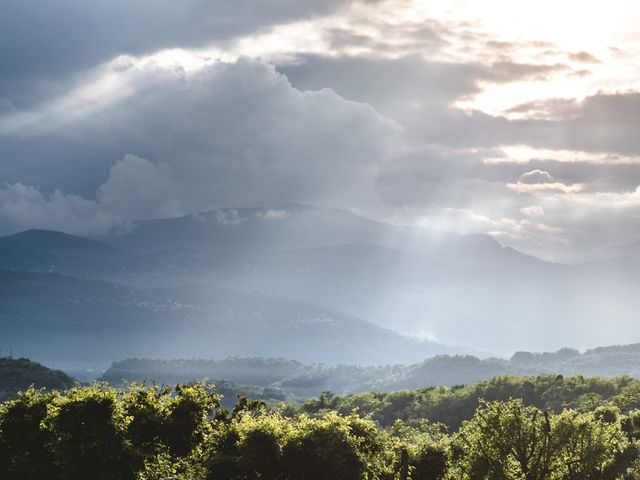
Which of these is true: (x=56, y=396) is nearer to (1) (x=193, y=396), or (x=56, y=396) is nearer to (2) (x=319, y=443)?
(1) (x=193, y=396)

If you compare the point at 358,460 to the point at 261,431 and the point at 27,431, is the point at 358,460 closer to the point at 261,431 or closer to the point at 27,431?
the point at 261,431

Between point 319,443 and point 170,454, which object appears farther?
point 170,454

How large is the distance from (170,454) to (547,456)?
38.4 meters

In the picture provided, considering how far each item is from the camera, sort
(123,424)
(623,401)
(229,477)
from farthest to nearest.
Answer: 1. (623,401)
2. (229,477)
3. (123,424)

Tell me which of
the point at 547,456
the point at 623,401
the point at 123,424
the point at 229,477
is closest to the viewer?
the point at 123,424

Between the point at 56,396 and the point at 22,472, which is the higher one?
the point at 56,396

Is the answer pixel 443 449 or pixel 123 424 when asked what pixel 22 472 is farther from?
pixel 443 449

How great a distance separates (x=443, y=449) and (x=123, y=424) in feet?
114

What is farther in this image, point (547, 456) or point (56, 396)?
point (547, 456)

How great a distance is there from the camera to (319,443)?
224 feet

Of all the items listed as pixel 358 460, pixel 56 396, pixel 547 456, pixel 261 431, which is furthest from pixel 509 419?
pixel 56 396

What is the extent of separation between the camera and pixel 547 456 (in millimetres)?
76812

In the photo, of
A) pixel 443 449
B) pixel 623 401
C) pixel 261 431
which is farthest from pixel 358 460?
pixel 623 401

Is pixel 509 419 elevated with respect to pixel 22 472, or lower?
elevated
